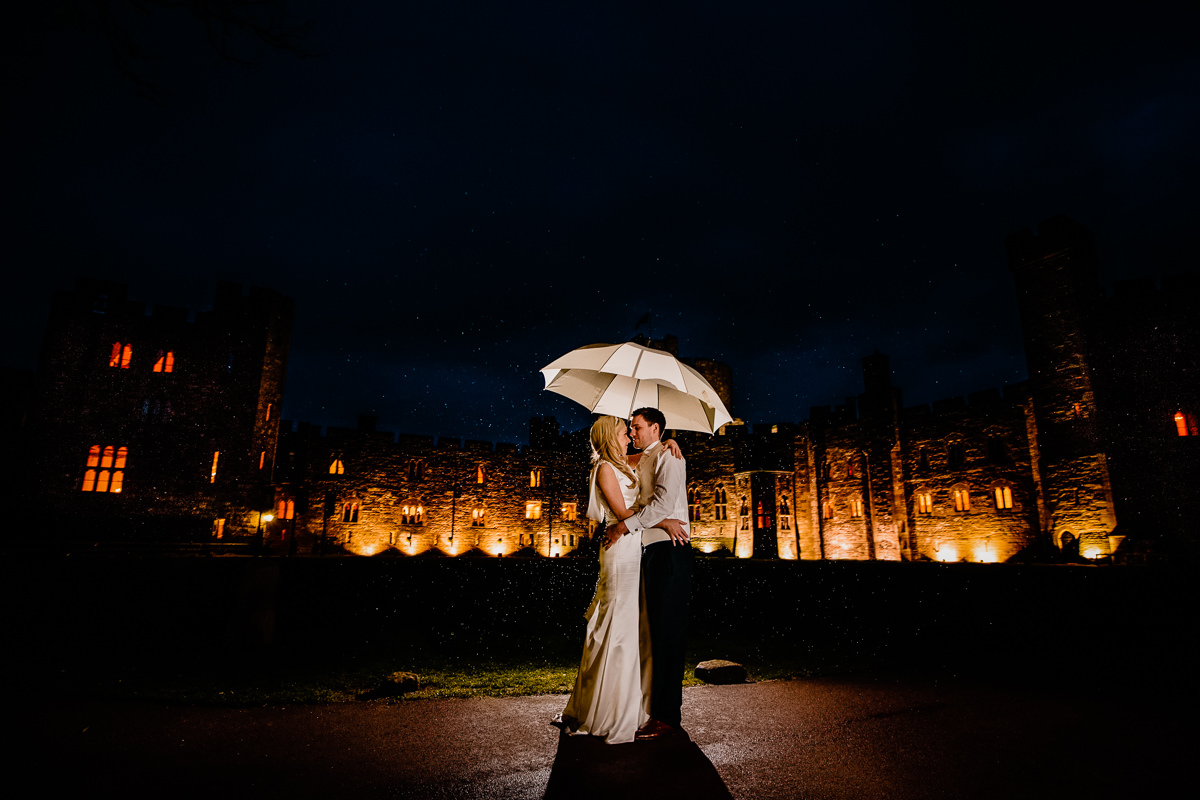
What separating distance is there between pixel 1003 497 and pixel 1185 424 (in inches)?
218

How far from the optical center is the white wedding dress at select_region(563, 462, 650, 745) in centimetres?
316

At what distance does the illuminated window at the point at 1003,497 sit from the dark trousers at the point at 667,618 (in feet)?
75.3

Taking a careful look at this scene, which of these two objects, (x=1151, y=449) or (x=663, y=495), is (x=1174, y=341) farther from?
(x=663, y=495)

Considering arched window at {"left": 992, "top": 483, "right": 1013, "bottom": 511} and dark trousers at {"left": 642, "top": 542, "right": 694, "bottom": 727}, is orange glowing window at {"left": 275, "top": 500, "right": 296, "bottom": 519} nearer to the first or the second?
dark trousers at {"left": 642, "top": 542, "right": 694, "bottom": 727}

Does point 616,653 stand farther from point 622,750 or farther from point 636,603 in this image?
point 622,750

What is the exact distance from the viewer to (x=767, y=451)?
27.5m

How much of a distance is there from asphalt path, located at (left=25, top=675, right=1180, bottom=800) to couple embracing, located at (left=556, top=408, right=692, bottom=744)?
0.16m

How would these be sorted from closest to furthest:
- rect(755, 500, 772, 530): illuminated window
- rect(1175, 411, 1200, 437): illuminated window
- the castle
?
1. rect(1175, 411, 1200, 437): illuminated window
2. the castle
3. rect(755, 500, 772, 530): illuminated window

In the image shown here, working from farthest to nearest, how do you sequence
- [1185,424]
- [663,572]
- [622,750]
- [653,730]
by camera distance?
[1185,424] → [663,572] → [653,730] → [622,750]

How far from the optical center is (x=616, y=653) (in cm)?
323

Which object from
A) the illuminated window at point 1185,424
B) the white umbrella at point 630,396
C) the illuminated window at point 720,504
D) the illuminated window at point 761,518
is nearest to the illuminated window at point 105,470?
the white umbrella at point 630,396

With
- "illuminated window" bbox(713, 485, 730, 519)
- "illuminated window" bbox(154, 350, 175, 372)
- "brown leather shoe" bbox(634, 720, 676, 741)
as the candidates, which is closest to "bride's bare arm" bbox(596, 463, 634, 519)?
"brown leather shoe" bbox(634, 720, 676, 741)

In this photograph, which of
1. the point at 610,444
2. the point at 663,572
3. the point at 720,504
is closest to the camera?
the point at 663,572

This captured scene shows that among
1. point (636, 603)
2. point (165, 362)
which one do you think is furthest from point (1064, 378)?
point (165, 362)
